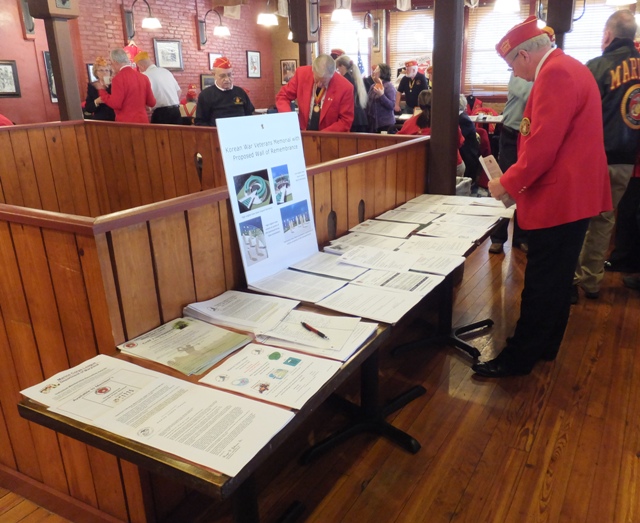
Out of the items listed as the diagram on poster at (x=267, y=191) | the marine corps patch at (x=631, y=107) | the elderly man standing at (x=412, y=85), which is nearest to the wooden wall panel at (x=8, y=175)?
the diagram on poster at (x=267, y=191)

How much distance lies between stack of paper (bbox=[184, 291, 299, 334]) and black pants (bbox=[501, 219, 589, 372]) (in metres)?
1.14

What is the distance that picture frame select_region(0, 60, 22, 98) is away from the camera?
7219mm

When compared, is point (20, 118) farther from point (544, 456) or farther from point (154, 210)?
point (544, 456)

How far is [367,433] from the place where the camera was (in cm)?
220

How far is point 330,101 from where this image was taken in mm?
4090

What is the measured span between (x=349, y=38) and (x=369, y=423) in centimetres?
1075

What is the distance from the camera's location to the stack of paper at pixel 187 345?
1.42 meters

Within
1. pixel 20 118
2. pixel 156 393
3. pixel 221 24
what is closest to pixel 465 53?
pixel 221 24

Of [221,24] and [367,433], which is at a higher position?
[221,24]

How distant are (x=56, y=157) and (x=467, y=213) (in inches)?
126

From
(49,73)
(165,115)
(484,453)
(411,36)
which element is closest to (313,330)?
(484,453)

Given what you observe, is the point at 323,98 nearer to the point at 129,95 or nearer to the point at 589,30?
the point at 129,95

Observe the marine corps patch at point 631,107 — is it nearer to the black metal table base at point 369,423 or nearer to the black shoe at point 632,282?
the black shoe at point 632,282

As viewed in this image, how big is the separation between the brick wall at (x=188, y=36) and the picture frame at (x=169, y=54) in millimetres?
77
